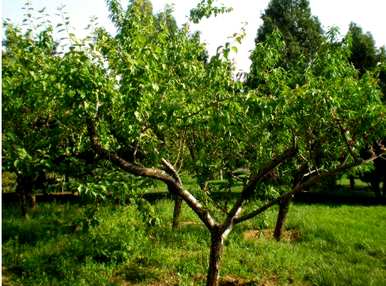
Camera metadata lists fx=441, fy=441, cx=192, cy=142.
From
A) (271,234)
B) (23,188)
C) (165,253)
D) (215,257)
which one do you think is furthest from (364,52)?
(215,257)

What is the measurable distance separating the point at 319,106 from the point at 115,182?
12.5 ft

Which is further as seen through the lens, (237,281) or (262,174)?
(237,281)

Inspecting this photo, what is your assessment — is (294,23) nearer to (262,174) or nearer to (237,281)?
(237,281)

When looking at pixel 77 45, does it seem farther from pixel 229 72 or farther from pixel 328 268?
pixel 328 268

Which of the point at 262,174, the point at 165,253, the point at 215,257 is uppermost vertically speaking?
the point at 262,174

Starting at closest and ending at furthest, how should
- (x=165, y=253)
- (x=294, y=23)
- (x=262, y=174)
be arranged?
(x=262, y=174) → (x=165, y=253) → (x=294, y=23)

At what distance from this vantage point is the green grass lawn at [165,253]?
10852mm

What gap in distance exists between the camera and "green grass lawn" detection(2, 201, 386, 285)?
1085cm

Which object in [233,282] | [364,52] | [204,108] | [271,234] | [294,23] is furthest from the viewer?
[294,23]

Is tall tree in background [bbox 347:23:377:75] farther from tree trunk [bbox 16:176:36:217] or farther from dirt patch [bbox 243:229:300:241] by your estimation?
tree trunk [bbox 16:176:36:217]

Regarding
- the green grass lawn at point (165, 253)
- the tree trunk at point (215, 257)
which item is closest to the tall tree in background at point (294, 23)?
the green grass lawn at point (165, 253)

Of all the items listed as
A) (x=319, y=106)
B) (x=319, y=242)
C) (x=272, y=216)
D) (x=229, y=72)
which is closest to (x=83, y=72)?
(x=319, y=106)

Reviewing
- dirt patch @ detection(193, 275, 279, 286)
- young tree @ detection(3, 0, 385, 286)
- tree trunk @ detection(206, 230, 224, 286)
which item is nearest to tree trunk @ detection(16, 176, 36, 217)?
young tree @ detection(3, 0, 385, 286)

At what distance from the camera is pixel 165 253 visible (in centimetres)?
1218
